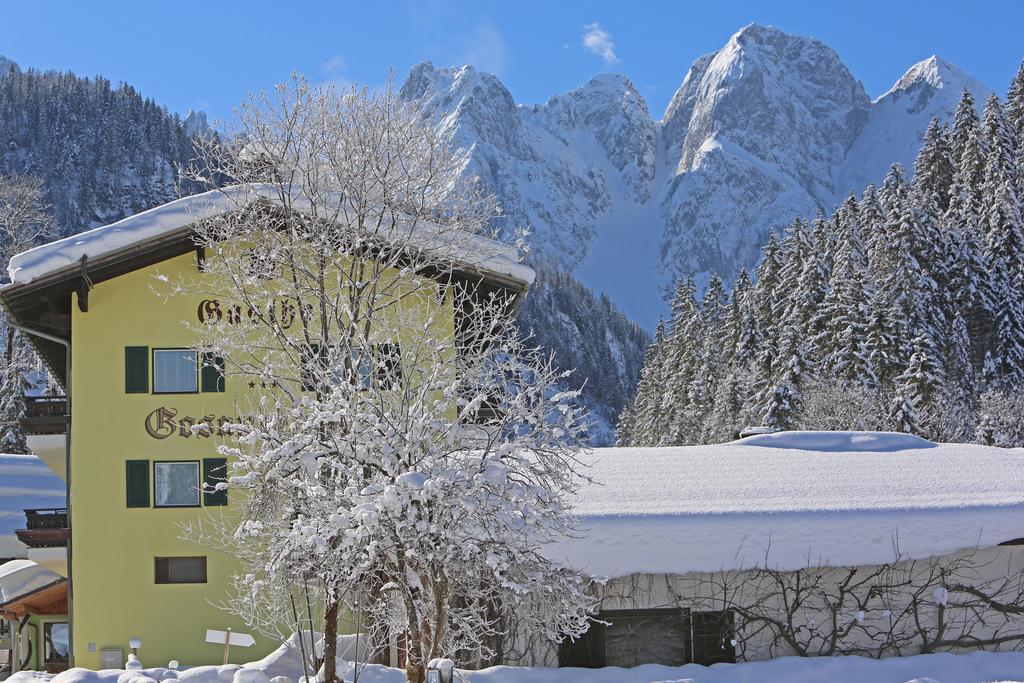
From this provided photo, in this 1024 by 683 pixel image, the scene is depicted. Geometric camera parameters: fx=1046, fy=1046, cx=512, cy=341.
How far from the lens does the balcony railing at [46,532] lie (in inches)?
858

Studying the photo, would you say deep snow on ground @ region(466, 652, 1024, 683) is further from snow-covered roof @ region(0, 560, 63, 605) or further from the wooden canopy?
snow-covered roof @ region(0, 560, 63, 605)

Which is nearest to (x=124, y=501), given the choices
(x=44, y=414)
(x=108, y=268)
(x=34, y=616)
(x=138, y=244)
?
(x=44, y=414)

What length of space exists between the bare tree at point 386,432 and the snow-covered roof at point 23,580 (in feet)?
47.0

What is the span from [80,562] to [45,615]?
10.9 m

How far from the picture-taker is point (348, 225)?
16.5m

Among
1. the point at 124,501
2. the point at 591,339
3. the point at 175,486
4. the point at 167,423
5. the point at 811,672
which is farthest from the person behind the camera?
the point at 591,339

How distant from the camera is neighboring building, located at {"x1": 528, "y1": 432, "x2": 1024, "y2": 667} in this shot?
579 inches

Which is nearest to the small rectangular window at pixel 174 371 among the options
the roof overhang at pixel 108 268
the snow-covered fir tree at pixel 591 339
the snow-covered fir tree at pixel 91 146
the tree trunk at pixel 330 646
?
the roof overhang at pixel 108 268

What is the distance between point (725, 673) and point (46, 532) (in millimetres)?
14907

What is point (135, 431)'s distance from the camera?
822 inches

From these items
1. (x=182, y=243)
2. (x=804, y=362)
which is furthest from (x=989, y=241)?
(x=182, y=243)

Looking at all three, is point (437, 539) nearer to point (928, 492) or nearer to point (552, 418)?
point (552, 418)

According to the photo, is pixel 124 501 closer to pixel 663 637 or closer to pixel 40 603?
pixel 40 603

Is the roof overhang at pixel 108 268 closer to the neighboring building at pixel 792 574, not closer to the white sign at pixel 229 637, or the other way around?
the neighboring building at pixel 792 574
